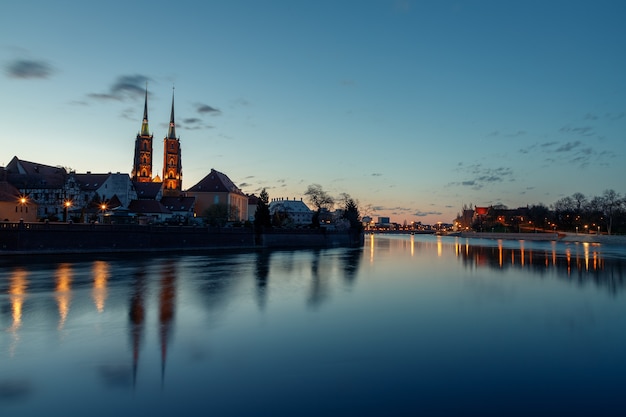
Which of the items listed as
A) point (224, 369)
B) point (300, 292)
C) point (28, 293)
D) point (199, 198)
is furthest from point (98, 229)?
point (199, 198)

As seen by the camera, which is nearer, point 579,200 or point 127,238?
point 127,238

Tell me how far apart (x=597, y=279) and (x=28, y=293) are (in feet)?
117

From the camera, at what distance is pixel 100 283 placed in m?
25.1

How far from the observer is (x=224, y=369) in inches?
423

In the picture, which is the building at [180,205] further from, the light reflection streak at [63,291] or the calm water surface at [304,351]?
the calm water surface at [304,351]

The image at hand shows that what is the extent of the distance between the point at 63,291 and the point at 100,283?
3.30 metres

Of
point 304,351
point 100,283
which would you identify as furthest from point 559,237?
point 304,351

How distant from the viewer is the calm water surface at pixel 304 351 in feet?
28.8

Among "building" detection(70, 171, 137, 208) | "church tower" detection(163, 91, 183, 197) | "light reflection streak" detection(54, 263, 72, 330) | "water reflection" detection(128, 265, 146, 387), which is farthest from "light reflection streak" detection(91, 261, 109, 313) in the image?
"church tower" detection(163, 91, 183, 197)

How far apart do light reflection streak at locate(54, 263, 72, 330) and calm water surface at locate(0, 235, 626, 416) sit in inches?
3.3

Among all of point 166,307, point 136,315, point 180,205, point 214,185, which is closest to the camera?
point 136,315

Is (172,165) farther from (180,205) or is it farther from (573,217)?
(573,217)

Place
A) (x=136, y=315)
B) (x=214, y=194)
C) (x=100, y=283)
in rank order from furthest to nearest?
1. (x=214, y=194)
2. (x=100, y=283)
3. (x=136, y=315)

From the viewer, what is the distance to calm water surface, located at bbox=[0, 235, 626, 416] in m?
8.79
